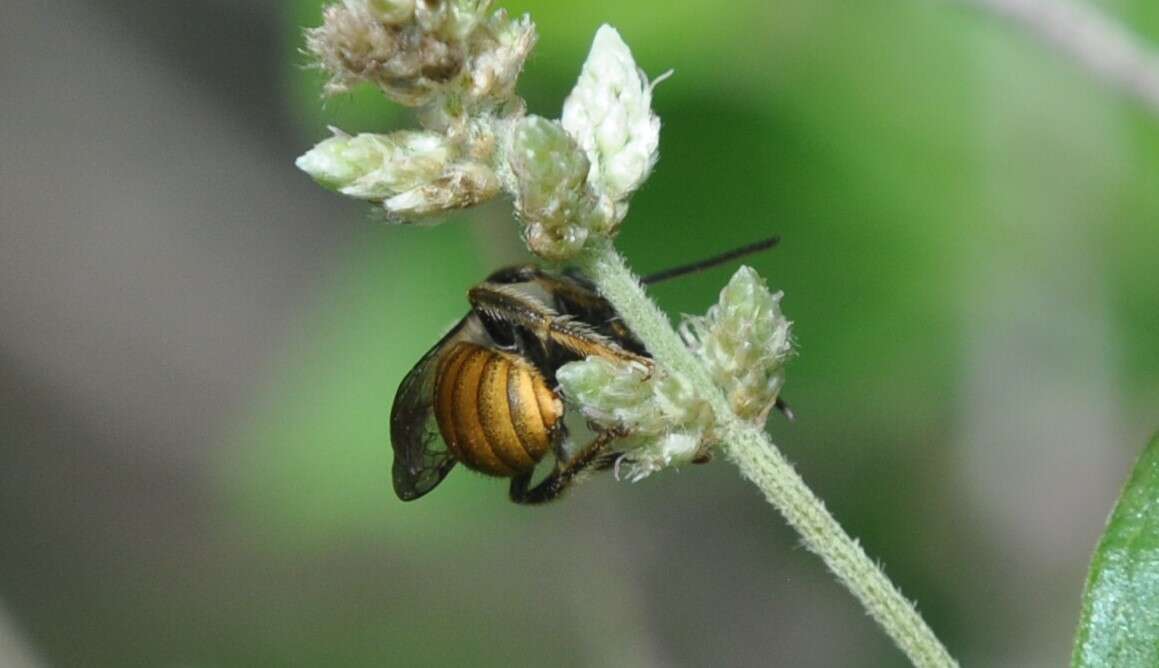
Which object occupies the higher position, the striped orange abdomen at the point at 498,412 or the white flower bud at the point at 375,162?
the white flower bud at the point at 375,162

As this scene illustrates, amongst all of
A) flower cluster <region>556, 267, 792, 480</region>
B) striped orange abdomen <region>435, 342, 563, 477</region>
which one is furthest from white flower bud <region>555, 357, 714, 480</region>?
striped orange abdomen <region>435, 342, 563, 477</region>

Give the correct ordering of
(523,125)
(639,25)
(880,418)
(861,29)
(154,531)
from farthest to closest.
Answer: (154,531) → (880,418) → (861,29) → (639,25) → (523,125)

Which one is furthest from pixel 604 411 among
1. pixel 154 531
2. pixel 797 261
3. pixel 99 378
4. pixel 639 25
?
pixel 99 378

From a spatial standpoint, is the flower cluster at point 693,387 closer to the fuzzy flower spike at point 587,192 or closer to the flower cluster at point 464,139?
the fuzzy flower spike at point 587,192

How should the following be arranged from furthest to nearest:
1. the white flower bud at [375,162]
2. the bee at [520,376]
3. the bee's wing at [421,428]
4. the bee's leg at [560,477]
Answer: the bee's wing at [421,428], the bee at [520,376], the bee's leg at [560,477], the white flower bud at [375,162]

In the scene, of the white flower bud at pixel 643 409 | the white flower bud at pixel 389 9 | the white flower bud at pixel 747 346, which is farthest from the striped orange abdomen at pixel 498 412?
the white flower bud at pixel 389 9

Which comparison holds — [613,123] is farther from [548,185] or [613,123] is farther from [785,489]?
[785,489]

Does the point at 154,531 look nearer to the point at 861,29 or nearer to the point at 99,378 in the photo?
the point at 99,378
